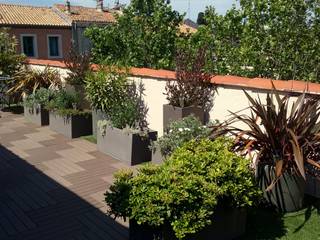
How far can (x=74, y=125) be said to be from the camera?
8195 mm

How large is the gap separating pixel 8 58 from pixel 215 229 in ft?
30.8

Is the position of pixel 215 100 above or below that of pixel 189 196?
above

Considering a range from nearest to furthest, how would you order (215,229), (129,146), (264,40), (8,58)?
(215,229), (129,146), (264,40), (8,58)

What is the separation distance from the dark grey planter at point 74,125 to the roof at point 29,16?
21305 millimetres

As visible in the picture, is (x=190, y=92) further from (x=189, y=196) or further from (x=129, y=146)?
(x=189, y=196)

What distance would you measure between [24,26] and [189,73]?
81.8ft

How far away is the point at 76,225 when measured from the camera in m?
4.34

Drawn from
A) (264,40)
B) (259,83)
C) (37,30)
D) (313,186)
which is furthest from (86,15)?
(313,186)

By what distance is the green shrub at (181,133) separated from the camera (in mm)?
5469

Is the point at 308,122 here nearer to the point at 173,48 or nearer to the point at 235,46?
the point at 235,46

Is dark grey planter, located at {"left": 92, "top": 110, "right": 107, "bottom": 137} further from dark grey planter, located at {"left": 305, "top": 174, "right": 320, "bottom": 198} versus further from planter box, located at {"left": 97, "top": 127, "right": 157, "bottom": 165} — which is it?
dark grey planter, located at {"left": 305, "top": 174, "right": 320, "bottom": 198}

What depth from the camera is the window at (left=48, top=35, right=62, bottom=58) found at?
2989 cm

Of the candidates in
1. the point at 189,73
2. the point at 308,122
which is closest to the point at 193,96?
the point at 189,73

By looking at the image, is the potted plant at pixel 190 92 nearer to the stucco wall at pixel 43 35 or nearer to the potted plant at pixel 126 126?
the potted plant at pixel 126 126
